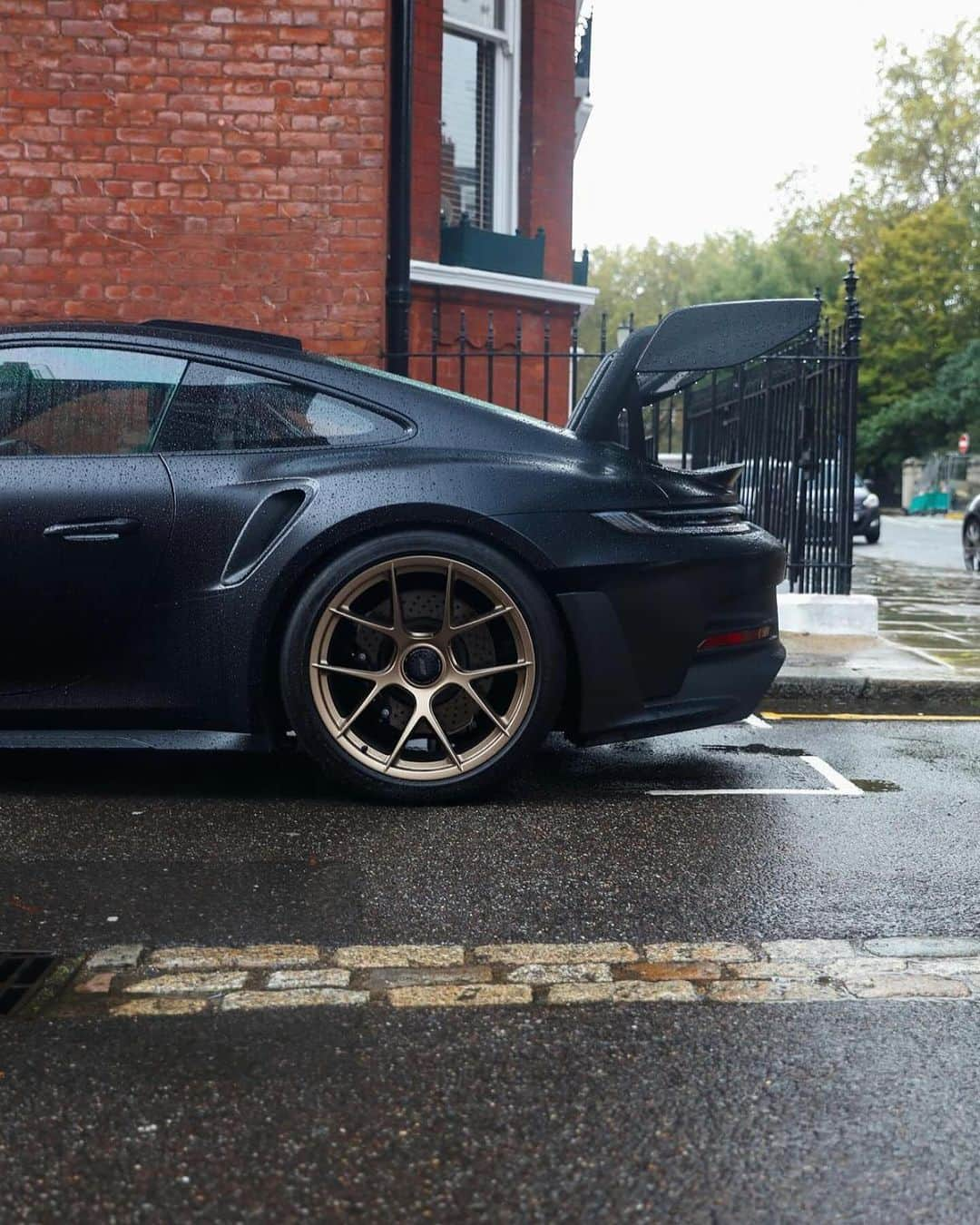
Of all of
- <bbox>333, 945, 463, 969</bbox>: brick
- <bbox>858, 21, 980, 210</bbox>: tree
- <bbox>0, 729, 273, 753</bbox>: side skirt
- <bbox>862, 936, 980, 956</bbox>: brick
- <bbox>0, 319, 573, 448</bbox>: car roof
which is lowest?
<bbox>333, 945, 463, 969</bbox>: brick

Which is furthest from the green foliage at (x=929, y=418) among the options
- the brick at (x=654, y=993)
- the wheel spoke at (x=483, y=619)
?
the brick at (x=654, y=993)

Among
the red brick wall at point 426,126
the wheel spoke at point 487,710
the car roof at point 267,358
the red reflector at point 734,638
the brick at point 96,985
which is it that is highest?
the red brick wall at point 426,126

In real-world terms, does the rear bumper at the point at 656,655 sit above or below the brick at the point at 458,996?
above

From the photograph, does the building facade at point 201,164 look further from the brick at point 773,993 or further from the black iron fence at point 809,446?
the brick at point 773,993

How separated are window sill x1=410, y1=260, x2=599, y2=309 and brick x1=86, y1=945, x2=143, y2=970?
332 inches

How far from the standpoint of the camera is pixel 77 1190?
2.21 m

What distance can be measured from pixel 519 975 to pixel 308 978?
419mm

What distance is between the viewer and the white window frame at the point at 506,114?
43.0 ft

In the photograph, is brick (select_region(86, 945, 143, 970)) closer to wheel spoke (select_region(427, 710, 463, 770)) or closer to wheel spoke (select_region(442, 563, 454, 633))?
wheel spoke (select_region(427, 710, 463, 770))

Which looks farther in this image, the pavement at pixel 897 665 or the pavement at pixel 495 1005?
the pavement at pixel 897 665

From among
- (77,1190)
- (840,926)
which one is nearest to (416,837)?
(840,926)

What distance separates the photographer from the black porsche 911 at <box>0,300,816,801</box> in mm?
4703

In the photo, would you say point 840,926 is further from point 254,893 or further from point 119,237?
point 119,237

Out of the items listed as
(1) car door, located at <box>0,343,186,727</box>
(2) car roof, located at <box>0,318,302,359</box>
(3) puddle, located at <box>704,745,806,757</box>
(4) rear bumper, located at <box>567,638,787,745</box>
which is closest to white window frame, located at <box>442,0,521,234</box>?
(3) puddle, located at <box>704,745,806,757</box>
